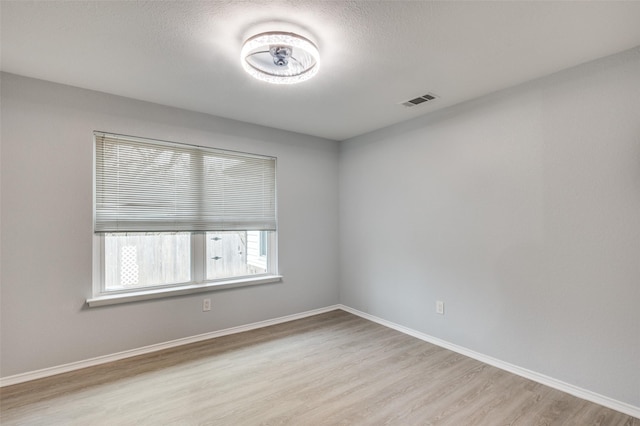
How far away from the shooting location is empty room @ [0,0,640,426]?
6.36 ft

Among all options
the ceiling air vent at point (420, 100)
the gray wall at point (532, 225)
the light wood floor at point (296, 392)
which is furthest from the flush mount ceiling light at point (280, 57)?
the light wood floor at point (296, 392)

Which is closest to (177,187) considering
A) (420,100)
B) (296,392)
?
(296,392)

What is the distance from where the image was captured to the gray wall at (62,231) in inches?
93.6

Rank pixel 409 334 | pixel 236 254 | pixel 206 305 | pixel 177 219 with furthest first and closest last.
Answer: pixel 236 254, pixel 409 334, pixel 206 305, pixel 177 219

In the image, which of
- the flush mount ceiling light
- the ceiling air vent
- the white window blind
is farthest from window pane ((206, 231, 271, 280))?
the ceiling air vent

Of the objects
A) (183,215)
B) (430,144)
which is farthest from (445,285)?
(183,215)

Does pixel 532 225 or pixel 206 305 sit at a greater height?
pixel 532 225

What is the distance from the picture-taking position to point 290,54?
2039 mm

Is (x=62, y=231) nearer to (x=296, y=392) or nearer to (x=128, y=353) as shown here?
(x=128, y=353)

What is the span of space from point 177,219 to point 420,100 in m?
2.69

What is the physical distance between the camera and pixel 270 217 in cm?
380

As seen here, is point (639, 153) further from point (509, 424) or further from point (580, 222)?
point (509, 424)

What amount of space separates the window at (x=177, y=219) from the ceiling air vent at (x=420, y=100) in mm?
1723

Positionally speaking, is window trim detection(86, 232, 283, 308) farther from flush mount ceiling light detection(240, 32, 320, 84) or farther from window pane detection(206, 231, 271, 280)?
flush mount ceiling light detection(240, 32, 320, 84)
